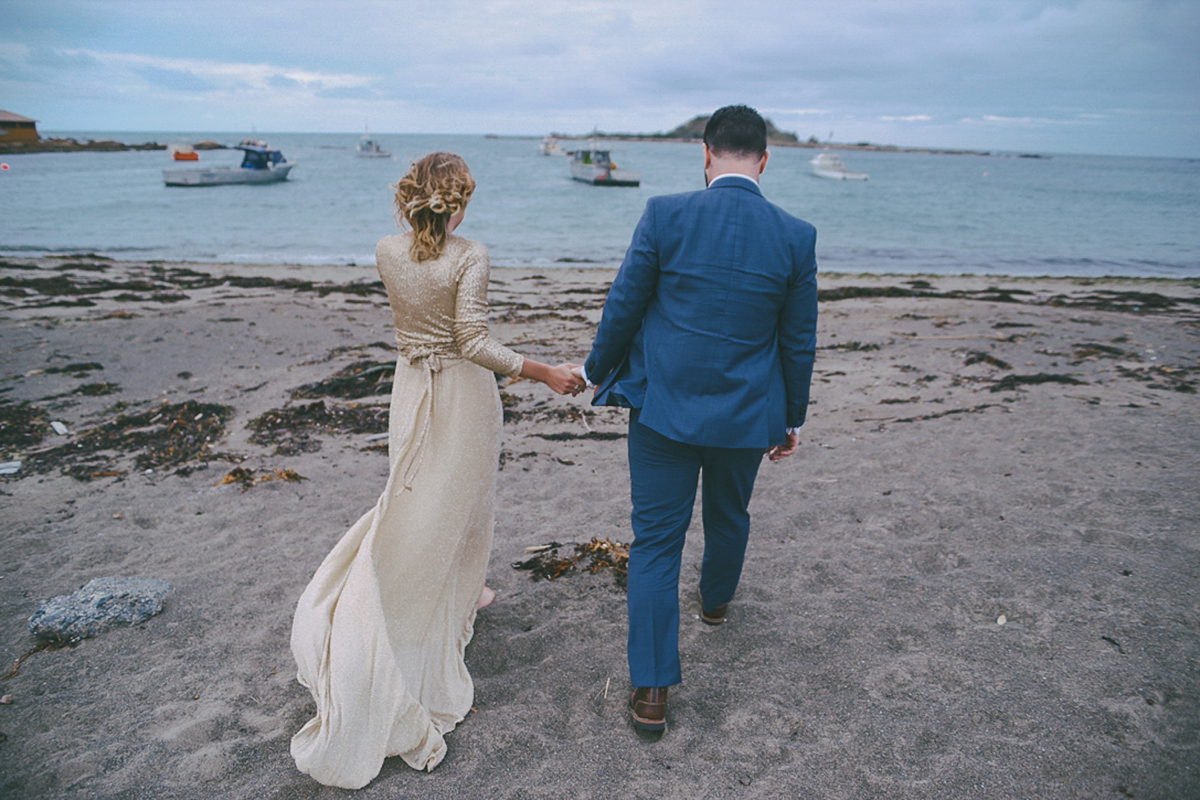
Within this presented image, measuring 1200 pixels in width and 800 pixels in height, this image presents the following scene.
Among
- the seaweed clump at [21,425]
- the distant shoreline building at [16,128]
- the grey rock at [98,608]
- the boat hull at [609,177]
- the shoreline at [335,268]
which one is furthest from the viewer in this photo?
the distant shoreline building at [16,128]

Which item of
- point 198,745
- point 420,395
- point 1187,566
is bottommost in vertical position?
point 198,745

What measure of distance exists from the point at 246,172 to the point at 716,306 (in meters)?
47.0

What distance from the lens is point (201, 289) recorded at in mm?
12039

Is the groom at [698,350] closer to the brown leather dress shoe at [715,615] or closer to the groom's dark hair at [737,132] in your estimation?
the groom's dark hair at [737,132]

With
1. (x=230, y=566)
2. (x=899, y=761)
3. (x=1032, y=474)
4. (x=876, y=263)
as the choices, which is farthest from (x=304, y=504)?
(x=876, y=263)

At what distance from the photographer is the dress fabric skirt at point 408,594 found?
2.30 m

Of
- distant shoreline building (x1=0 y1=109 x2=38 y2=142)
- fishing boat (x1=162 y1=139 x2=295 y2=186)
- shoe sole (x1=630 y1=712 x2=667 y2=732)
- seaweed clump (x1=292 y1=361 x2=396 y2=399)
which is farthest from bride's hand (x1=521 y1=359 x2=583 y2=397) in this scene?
distant shoreline building (x1=0 y1=109 x2=38 y2=142)

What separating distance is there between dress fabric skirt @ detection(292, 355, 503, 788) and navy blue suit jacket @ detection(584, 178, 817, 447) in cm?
77

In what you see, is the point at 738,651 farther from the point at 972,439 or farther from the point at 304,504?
the point at 972,439

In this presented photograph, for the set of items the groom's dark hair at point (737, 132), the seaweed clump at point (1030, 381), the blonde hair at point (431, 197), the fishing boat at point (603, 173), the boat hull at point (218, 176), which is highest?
the fishing boat at point (603, 173)

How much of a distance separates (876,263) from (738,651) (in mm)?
19845

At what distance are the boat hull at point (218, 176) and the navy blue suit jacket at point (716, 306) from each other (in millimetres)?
45455

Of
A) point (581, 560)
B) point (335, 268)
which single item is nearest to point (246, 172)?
point (335, 268)

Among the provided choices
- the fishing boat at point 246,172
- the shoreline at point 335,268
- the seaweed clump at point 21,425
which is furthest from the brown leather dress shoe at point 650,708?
the fishing boat at point 246,172
